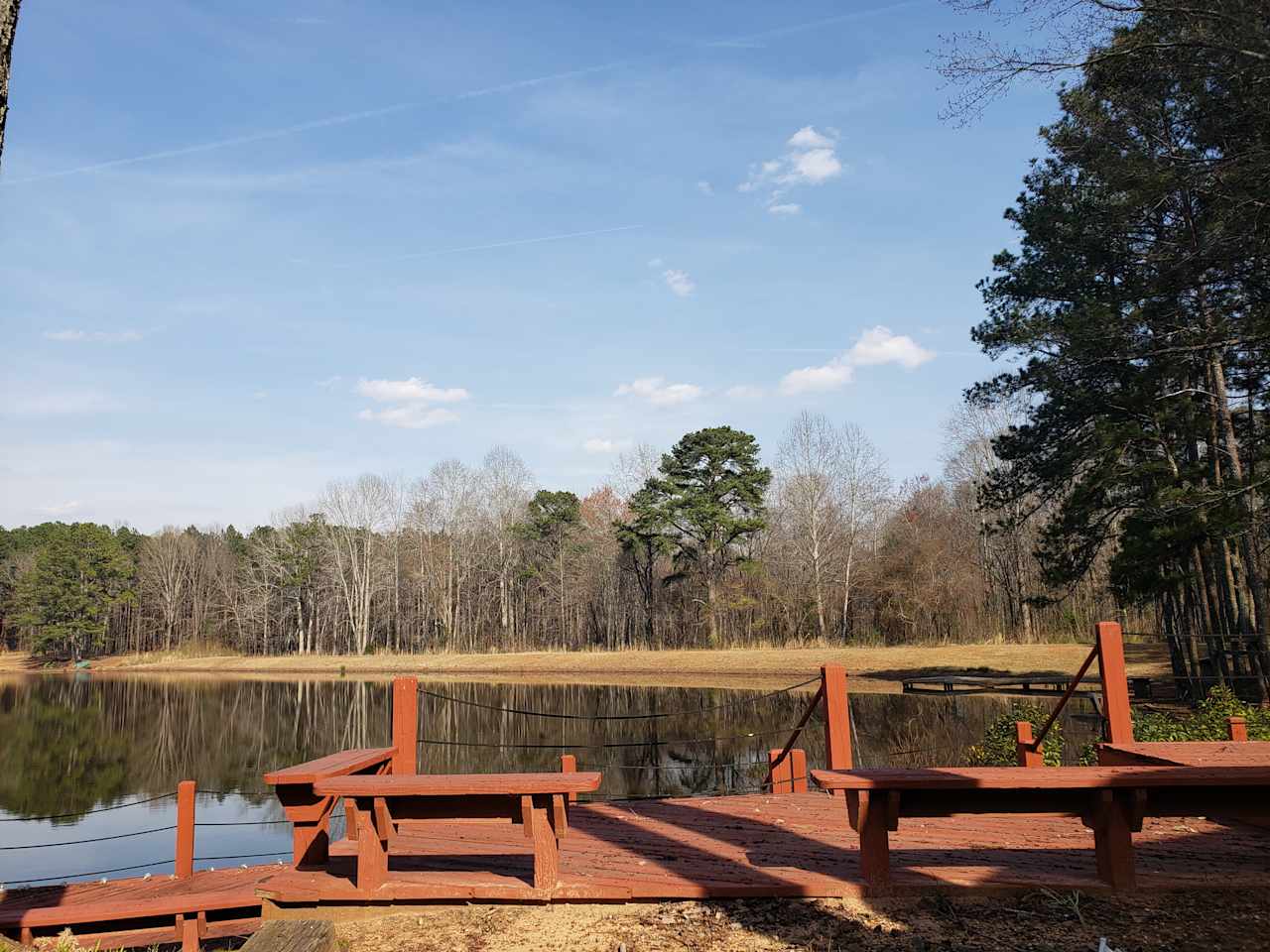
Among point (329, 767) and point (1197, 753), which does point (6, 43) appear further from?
point (1197, 753)

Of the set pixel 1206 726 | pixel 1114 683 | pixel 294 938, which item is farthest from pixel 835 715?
pixel 1206 726

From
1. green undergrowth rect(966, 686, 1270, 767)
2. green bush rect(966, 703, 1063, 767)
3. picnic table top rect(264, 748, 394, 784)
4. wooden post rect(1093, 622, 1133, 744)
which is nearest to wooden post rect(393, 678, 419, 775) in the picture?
picnic table top rect(264, 748, 394, 784)

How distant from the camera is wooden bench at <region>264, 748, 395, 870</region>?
503 centimetres

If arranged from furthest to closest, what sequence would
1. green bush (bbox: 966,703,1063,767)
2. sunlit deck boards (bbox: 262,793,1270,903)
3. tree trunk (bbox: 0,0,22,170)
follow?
green bush (bbox: 966,703,1063,767) < sunlit deck boards (bbox: 262,793,1270,903) < tree trunk (bbox: 0,0,22,170)

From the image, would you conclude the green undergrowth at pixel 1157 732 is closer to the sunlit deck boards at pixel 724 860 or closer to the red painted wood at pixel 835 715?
the sunlit deck boards at pixel 724 860

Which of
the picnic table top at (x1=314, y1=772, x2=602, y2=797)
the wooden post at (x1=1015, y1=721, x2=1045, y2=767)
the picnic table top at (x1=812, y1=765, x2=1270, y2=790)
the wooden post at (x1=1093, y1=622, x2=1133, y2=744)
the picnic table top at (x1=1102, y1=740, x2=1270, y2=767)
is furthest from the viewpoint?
the wooden post at (x1=1015, y1=721, x2=1045, y2=767)

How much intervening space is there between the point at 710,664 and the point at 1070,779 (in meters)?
33.0

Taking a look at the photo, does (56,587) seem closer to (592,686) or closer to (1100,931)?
(592,686)

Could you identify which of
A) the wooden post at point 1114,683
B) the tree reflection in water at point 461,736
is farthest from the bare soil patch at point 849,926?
the tree reflection in water at point 461,736

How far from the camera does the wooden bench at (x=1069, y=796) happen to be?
460cm

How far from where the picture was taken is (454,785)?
484cm

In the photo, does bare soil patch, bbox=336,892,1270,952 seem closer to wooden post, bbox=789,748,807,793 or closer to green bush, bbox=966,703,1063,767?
wooden post, bbox=789,748,807,793

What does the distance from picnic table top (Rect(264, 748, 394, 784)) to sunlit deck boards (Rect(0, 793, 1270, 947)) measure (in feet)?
1.81

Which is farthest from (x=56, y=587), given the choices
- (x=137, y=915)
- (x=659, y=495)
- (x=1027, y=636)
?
(x=137, y=915)
